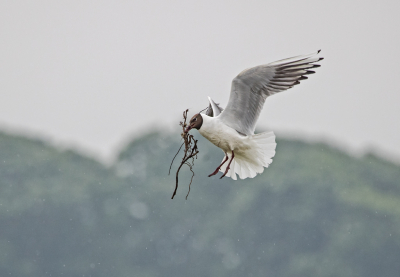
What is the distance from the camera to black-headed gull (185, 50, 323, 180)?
180 inches

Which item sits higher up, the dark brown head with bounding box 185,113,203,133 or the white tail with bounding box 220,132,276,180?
the dark brown head with bounding box 185,113,203,133

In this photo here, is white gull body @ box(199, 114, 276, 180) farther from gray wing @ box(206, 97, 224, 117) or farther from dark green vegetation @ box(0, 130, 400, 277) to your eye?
dark green vegetation @ box(0, 130, 400, 277)

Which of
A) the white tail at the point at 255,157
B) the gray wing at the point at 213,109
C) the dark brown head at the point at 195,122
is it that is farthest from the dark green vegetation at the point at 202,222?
the dark brown head at the point at 195,122

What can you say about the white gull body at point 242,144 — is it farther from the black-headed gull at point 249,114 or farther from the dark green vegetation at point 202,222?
the dark green vegetation at point 202,222

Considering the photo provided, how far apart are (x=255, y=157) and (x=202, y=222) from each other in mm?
19153

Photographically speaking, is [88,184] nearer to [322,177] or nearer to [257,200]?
[257,200]

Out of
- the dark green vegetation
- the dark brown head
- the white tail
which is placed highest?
the dark brown head

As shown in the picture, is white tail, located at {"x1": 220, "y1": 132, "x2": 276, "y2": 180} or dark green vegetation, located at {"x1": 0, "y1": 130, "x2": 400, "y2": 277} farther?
dark green vegetation, located at {"x1": 0, "y1": 130, "x2": 400, "y2": 277}

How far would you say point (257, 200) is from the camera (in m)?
23.8

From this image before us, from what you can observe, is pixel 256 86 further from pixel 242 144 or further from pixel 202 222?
pixel 202 222

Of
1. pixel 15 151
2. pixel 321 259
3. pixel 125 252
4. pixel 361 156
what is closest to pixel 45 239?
pixel 125 252

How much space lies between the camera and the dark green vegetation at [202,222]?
886 inches

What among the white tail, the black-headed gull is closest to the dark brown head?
the black-headed gull

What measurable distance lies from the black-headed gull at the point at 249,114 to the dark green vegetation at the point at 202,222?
57.6 feet
